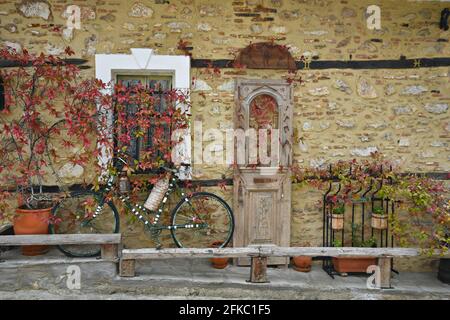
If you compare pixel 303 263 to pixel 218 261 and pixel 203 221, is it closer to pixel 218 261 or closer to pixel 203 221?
pixel 218 261

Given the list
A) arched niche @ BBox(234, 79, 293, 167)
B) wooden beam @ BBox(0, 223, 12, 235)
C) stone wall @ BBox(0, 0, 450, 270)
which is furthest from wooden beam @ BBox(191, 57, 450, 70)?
wooden beam @ BBox(0, 223, 12, 235)

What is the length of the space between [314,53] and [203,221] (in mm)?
2659

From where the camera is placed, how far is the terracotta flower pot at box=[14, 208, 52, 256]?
191 inches

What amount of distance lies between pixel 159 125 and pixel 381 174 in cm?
300

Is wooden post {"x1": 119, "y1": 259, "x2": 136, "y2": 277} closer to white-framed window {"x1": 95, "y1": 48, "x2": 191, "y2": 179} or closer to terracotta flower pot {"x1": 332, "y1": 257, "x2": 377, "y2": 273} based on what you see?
white-framed window {"x1": 95, "y1": 48, "x2": 191, "y2": 179}

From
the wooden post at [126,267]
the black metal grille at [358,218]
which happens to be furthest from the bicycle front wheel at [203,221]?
the black metal grille at [358,218]

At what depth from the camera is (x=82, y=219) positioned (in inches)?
203

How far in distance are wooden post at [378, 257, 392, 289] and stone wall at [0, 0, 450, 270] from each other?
0.78m

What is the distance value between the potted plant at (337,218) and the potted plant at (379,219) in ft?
1.42

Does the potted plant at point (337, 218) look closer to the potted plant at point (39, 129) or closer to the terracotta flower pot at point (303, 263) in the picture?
the terracotta flower pot at point (303, 263)

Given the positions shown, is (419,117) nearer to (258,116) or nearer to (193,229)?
(258,116)

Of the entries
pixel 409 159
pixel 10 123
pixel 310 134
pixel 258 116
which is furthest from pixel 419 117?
pixel 10 123
